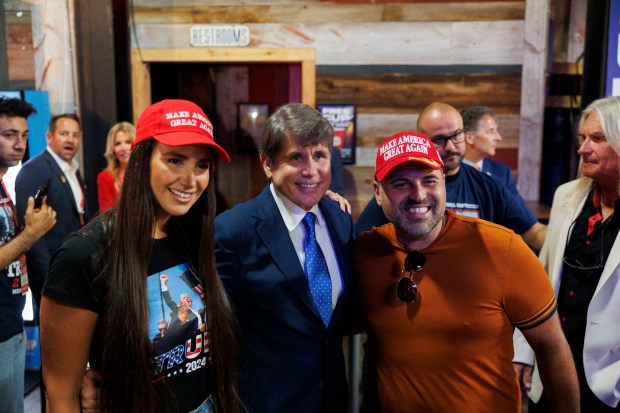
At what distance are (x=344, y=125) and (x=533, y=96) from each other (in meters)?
1.66

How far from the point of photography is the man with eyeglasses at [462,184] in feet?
8.22

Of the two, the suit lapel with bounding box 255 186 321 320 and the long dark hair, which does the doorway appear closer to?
the suit lapel with bounding box 255 186 321 320

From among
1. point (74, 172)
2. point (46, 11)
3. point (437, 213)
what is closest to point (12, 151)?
point (74, 172)

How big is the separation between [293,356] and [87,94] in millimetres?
3917

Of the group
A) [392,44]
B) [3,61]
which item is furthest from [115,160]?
[392,44]

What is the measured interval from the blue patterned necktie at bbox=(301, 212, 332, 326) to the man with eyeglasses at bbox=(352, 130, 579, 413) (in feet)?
0.51

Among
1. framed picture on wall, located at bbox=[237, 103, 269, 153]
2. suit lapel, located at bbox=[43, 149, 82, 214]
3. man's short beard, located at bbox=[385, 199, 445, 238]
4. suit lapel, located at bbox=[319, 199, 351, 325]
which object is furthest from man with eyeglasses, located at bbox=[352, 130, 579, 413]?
framed picture on wall, located at bbox=[237, 103, 269, 153]

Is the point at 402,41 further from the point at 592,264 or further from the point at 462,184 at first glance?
the point at 592,264

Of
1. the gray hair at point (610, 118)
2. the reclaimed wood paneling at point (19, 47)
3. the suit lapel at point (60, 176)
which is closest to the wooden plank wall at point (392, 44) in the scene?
the reclaimed wood paneling at point (19, 47)

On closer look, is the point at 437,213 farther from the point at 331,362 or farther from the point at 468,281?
the point at 331,362

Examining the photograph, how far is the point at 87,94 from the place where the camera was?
16.1ft

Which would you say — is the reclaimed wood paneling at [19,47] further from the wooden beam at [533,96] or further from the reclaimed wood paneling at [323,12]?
the wooden beam at [533,96]

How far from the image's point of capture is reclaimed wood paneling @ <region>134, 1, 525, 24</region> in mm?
4930

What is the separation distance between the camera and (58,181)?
3812 millimetres
